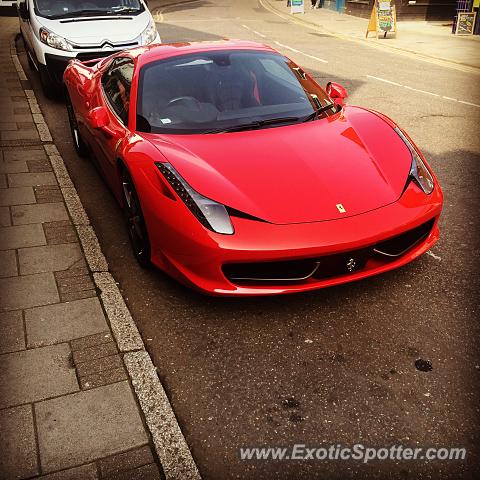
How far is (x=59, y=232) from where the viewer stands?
4230mm

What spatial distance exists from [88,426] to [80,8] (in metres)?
8.11

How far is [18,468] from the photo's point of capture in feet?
7.25

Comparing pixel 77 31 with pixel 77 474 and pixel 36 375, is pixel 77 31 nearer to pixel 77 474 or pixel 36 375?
pixel 36 375

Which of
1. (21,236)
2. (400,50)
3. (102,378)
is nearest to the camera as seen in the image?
(102,378)

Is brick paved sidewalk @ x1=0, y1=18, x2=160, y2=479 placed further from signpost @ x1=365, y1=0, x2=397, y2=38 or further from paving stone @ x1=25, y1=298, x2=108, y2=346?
signpost @ x1=365, y1=0, x2=397, y2=38

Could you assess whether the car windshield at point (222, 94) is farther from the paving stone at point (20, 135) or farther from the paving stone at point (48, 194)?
the paving stone at point (20, 135)


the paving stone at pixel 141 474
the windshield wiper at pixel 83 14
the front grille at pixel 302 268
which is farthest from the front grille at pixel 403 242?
the windshield wiper at pixel 83 14

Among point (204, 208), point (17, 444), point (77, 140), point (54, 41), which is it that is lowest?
point (17, 444)

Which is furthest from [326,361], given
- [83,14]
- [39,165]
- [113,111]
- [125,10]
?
[125,10]

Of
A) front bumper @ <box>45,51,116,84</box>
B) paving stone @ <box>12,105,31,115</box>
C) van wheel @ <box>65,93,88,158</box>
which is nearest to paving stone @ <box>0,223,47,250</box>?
van wheel @ <box>65,93,88,158</box>

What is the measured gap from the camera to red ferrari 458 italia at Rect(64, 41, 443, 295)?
288 cm

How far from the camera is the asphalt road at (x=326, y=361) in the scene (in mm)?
2322

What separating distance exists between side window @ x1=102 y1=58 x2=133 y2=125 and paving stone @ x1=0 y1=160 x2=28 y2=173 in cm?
144

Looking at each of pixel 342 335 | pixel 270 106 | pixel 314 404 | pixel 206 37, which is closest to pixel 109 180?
pixel 270 106
